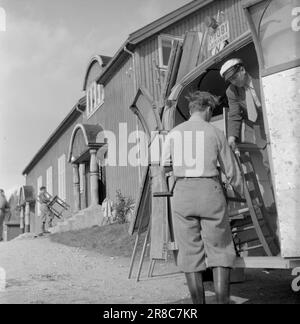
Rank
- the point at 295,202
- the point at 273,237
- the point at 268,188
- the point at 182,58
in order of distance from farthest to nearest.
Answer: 1. the point at 182,58
2. the point at 268,188
3. the point at 273,237
4. the point at 295,202

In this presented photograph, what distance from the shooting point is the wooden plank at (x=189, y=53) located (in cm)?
555

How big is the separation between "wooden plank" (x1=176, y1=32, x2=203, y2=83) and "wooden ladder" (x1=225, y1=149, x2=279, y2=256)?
155 cm

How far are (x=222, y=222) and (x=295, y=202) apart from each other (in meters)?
0.56

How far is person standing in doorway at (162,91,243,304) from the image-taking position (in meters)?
3.63

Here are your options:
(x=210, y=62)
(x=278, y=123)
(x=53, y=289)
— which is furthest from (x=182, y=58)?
(x=53, y=289)

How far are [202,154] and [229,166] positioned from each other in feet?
0.76

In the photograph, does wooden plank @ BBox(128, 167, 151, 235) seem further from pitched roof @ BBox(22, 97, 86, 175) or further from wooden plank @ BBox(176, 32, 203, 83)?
pitched roof @ BBox(22, 97, 86, 175)

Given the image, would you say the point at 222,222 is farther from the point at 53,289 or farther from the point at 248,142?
the point at 53,289

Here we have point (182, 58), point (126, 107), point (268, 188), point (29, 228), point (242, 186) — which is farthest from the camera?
point (29, 228)

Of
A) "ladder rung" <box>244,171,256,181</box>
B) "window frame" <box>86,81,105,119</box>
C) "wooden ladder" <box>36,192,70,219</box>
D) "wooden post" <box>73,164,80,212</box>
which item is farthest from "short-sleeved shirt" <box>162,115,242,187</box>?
"wooden ladder" <box>36,192,70,219</box>

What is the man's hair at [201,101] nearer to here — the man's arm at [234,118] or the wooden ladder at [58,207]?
the man's arm at [234,118]

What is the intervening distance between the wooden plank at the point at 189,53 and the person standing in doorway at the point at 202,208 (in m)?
1.77

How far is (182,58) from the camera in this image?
5504 mm

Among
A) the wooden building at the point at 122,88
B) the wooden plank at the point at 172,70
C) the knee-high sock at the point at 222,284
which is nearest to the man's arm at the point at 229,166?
the knee-high sock at the point at 222,284
